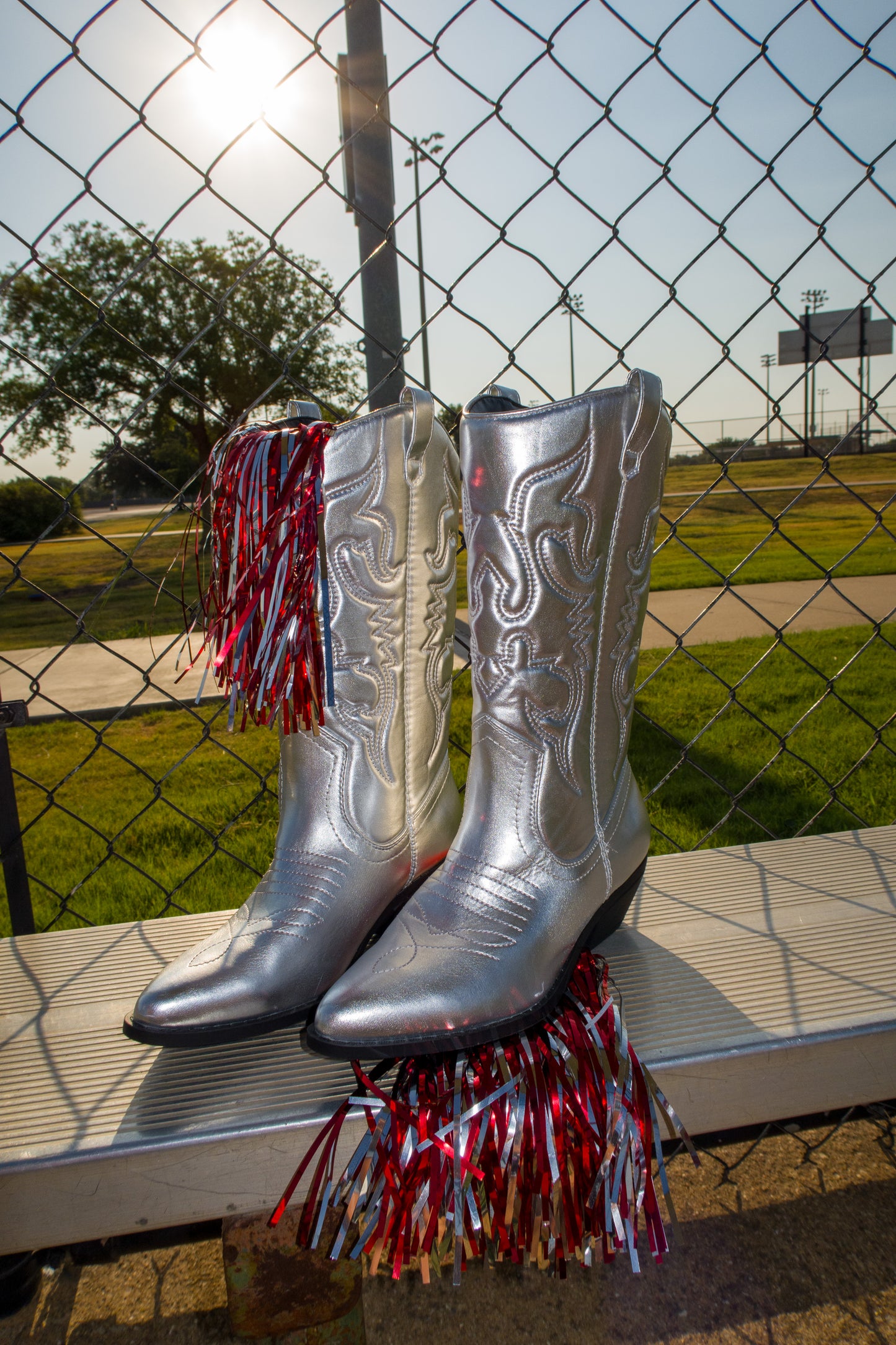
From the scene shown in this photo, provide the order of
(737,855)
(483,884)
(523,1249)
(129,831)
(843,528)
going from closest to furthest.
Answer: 1. (523,1249)
2. (483,884)
3. (737,855)
4. (129,831)
5. (843,528)

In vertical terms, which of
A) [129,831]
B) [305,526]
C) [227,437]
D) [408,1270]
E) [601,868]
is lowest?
[408,1270]

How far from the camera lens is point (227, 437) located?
0.96m

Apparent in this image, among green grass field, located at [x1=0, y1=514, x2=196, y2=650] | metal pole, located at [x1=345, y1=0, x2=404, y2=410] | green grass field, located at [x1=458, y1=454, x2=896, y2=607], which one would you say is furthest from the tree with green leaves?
metal pole, located at [x1=345, y1=0, x2=404, y2=410]

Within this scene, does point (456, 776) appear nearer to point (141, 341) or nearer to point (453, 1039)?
point (453, 1039)

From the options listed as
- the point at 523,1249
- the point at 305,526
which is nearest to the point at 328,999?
the point at 523,1249

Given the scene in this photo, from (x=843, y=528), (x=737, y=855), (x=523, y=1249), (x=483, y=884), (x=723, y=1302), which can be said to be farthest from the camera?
(x=843, y=528)

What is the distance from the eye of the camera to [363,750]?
3.23ft

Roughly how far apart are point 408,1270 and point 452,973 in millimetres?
579

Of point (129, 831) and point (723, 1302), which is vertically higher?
point (129, 831)

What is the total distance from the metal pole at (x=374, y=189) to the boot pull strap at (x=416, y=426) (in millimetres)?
195

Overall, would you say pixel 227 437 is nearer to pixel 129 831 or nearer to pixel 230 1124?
pixel 230 1124

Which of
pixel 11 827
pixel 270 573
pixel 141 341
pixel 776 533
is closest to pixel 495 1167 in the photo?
pixel 270 573

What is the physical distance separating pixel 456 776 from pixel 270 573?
1942 millimetres

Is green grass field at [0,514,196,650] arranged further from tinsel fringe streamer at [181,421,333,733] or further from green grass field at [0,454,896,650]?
tinsel fringe streamer at [181,421,333,733]
